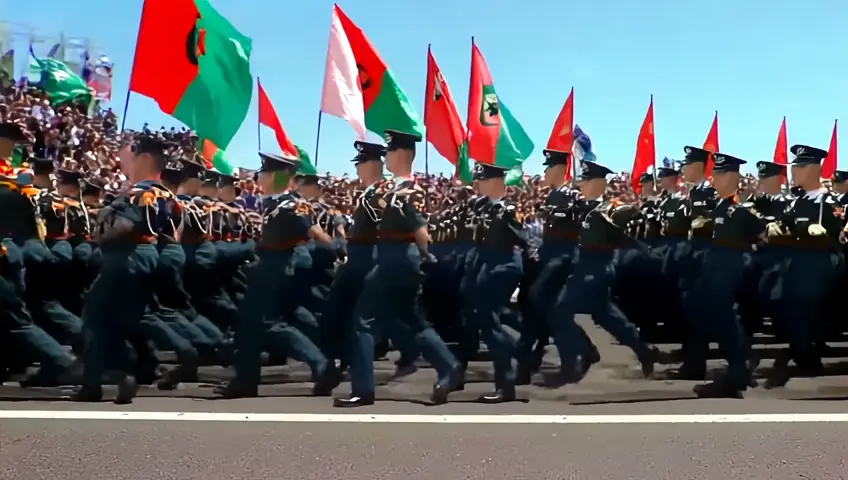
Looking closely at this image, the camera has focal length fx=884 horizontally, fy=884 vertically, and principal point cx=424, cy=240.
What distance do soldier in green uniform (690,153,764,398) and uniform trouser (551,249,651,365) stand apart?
2.20 feet

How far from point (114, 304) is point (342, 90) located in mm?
3155

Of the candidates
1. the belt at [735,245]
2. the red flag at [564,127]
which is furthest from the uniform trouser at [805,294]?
the red flag at [564,127]

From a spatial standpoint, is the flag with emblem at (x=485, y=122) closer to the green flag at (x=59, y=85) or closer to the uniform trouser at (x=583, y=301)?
the uniform trouser at (x=583, y=301)

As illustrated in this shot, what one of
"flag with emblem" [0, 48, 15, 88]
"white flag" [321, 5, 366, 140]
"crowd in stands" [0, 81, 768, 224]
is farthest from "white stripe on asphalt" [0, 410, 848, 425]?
"flag with emblem" [0, 48, 15, 88]

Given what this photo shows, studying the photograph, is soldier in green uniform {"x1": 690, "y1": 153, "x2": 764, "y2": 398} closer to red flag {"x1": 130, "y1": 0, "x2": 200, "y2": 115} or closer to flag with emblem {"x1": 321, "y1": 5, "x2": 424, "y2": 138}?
flag with emblem {"x1": 321, "y1": 5, "x2": 424, "y2": 138}

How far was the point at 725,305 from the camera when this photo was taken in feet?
21.1

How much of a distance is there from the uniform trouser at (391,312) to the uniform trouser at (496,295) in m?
0.47

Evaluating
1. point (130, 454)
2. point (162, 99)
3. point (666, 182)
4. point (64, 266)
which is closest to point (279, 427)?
point (130, 454)

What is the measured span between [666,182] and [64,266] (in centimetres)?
603

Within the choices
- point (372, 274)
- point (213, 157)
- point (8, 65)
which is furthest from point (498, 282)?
point (8, 65)

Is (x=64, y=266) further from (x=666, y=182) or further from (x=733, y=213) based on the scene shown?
(x=666, y=182)

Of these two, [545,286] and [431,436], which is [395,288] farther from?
[545,286]

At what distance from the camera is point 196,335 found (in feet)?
22.3

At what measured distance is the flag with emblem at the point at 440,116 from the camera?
898 centimetres
